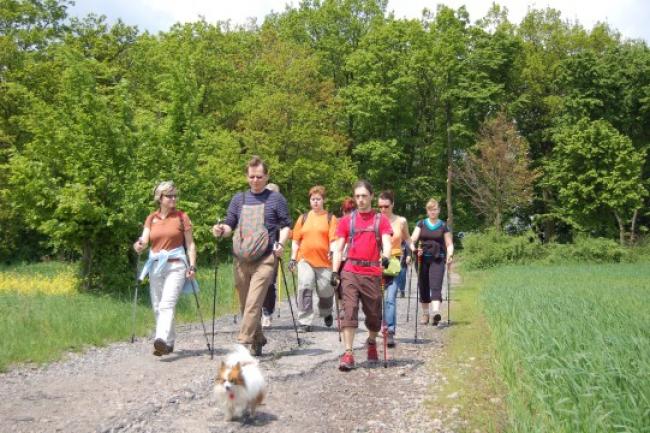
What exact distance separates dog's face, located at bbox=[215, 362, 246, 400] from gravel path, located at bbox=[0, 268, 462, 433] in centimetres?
30

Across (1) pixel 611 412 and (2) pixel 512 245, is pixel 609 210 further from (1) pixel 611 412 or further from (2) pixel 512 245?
(1) pixel 611 412

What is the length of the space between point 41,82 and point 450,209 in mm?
25983

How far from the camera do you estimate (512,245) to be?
32.0 meters

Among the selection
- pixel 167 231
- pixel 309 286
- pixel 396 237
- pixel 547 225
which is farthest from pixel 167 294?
pixel 547 225

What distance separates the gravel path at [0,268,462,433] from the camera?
591 centimetres

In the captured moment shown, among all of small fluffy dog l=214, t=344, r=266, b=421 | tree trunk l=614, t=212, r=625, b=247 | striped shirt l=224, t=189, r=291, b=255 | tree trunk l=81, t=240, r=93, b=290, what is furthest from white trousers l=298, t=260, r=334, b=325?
tree trunk l=614, t=212, r=625, b=247

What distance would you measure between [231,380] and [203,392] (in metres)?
1.29

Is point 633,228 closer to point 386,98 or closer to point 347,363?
point 386,98

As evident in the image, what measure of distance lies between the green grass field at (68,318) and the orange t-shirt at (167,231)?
1891 mm

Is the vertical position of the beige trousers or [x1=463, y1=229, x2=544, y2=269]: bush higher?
the beige trousers

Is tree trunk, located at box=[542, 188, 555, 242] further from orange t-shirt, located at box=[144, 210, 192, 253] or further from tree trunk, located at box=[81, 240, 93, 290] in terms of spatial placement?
orange t-shirt, located at box=[144, 210, 192, 253]

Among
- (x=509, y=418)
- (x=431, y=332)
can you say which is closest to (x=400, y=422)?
(x=509, y=418)

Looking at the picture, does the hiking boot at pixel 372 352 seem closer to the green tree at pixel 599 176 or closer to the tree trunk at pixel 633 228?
the tree trunk at pixel 633 228

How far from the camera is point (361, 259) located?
8.21 meters
